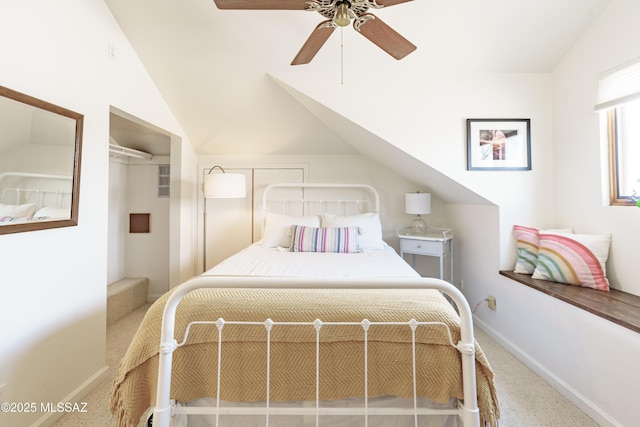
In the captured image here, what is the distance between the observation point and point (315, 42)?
155 centimetres

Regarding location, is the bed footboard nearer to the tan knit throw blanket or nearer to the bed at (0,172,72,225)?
the tan knit throw blanket

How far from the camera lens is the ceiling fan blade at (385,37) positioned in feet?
4.59

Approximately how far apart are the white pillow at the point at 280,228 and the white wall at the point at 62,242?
4.26 feet

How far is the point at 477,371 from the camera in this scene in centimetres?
103

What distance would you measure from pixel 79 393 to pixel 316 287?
1.79 meters

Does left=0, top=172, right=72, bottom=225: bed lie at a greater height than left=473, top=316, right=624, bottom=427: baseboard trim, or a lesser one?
greater

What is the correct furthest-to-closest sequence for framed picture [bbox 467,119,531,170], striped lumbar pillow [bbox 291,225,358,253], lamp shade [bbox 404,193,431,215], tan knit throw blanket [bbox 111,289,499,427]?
lamp shade [bbox 404,193,431,215] → striped lumbar pillow [bbox 291,225,358,253] → framed picture [bbox 467,119,531,170] → tan knit throw blanket [bbox 111,289,499,427]

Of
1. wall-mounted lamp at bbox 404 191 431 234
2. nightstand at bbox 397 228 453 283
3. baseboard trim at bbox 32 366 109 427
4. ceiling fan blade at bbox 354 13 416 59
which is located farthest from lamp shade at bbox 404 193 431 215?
baseboard trim at bbox 32 366 109 427

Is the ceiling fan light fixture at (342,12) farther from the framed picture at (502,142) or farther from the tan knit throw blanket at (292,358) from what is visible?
the framed picture at (502,142)

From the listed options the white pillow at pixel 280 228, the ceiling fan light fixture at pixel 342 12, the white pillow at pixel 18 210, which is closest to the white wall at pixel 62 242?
the white pillow at pixel 18 210

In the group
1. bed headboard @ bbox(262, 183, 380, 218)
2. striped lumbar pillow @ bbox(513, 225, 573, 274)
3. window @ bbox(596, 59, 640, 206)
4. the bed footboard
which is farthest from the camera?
bed headboard @ bbox(262, 183, 380, 218)

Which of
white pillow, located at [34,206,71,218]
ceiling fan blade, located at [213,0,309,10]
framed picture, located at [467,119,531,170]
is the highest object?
ceiling fan blade, located at [213,0,309,10]

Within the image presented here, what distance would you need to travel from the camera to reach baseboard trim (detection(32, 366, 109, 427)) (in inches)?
56.2

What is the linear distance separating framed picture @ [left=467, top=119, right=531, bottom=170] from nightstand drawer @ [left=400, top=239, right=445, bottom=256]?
834mm
